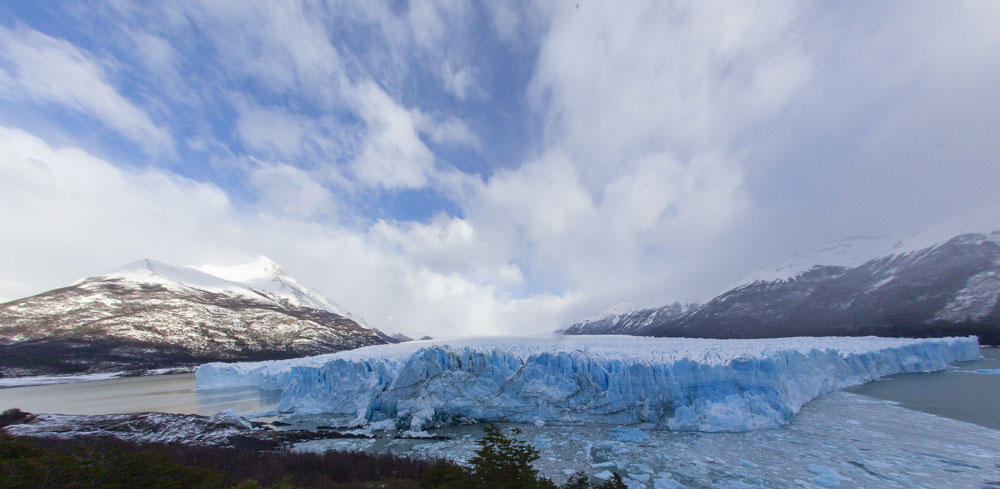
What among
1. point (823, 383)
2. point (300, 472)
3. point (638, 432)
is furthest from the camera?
point (823, 383)

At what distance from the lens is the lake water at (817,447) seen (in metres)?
10.3

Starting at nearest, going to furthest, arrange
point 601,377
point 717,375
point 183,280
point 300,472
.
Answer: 1. point 300,472
2. point 717,375
3. point 601,377
4. point 183,280

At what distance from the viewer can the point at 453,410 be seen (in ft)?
63.4

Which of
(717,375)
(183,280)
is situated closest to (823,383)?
(717,375)

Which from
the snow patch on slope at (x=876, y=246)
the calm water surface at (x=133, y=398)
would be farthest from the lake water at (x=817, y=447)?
the snow patch on slope at (x=876, y=246)

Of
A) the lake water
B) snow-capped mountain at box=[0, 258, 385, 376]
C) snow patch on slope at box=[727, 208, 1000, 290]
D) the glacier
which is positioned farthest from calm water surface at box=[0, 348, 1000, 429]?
snow patch on slope at box=[727, 208, 1000, 290]

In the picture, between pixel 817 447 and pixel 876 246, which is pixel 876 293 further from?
pixel 817 447

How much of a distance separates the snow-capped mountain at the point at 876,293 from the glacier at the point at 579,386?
5921cm

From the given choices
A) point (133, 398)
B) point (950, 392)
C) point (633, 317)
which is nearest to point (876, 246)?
point (633, 317)

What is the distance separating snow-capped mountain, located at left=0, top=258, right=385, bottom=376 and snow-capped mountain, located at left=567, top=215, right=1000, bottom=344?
10751 centimetres

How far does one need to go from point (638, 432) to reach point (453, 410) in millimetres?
9950

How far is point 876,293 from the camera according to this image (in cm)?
7881

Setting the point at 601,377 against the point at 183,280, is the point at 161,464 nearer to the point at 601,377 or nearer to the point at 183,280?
the point at 601,377

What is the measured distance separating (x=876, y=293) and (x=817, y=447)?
10153cm
